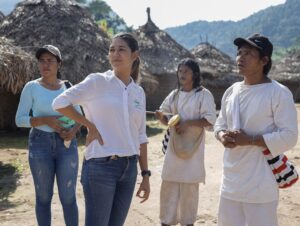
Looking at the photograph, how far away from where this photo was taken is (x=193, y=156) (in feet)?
13.4

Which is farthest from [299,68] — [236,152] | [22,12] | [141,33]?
[236,152]

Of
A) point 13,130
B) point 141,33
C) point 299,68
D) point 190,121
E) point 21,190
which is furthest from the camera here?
point 299,68

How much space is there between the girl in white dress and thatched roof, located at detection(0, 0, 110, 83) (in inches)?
266

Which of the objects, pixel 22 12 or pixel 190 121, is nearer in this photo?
pixel 190 121

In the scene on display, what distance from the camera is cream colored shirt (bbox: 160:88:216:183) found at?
4.04m

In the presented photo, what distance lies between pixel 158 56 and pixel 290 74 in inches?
292

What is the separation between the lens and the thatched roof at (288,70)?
19.3m

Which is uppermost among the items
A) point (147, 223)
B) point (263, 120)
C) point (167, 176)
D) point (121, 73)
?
point (121, 73)

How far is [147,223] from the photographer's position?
4398 mm

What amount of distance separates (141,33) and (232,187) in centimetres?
1389

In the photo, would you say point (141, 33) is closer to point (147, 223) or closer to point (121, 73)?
point (147, 223)

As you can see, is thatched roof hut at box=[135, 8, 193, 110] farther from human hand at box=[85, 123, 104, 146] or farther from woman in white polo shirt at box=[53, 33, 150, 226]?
human hand at box=[85, 123, 104, 146]

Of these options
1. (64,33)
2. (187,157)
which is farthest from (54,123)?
(64,33)

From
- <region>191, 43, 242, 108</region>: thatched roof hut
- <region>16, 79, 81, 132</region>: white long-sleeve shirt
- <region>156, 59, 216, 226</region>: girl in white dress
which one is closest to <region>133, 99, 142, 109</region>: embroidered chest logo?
<region>16, 79, 81, 132</region>: white long-sleeve shirt
